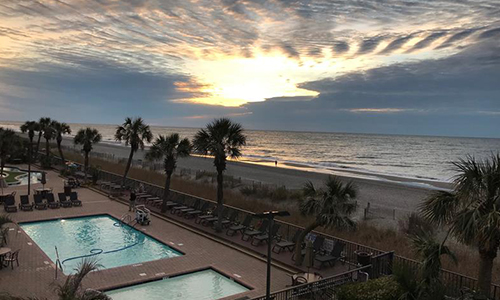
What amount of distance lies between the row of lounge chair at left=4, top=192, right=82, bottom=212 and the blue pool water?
256 centimetres

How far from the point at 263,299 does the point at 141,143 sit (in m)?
20.7

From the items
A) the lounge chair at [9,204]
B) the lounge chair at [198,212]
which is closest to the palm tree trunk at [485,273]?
the lounge chair at [198,212]

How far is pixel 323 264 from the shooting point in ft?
42.0

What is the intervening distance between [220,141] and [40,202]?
11797mm

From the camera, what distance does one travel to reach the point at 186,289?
37.2 ft

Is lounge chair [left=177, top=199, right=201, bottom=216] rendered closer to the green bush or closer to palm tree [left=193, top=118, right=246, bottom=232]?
palm tree [left=193, top=118, right=246, bottom=232]

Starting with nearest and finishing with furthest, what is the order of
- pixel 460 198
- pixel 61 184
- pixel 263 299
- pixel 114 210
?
pixel 460 198 → pixel 263 299 → pixel 114 210 → pixel 61 184

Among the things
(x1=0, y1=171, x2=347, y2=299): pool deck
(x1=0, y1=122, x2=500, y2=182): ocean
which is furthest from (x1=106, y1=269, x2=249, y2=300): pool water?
(x1=0, y1=122, x2=500, y2=182): ocean

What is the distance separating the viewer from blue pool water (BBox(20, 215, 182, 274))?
14086 millimetres

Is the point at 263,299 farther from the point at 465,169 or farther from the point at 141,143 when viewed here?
the point at 141,143

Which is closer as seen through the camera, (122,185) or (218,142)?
(218,142)

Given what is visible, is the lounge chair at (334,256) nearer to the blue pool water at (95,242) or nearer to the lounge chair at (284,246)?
the lounge chair at (284,246)

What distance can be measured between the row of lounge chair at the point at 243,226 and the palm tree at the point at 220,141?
0.98 m

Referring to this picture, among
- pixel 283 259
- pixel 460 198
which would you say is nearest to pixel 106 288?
pixel 283 259
